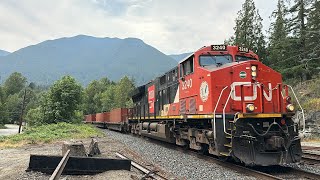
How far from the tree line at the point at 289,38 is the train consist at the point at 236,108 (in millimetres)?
22163

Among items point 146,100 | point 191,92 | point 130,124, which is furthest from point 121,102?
point 191,92

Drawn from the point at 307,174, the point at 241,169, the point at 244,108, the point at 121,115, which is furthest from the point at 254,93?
the point at 121,115

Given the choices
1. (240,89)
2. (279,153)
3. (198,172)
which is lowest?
(198,172)

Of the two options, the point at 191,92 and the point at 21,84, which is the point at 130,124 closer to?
the point at 191,92

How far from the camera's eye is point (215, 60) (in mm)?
10977

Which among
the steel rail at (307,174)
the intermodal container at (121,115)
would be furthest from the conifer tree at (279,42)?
the steel rail at (307,174)

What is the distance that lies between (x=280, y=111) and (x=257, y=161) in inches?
74.9

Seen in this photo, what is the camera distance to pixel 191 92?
1145 centimetres

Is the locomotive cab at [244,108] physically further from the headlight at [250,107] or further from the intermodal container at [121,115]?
the intermodal container at [121,115]

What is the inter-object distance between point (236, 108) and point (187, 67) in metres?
3.21

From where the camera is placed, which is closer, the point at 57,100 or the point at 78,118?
the point at 57,100

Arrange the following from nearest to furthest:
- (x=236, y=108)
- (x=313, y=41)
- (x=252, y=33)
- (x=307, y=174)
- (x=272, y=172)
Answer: (x=307, y=174) < (x=272, y=172) < (x=236, y=108) < (x=313, y=41) < (x=252, y=33)

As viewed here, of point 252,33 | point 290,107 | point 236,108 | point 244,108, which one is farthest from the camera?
point 252,33

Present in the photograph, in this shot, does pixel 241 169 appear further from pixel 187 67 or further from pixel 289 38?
pixel 289 38
